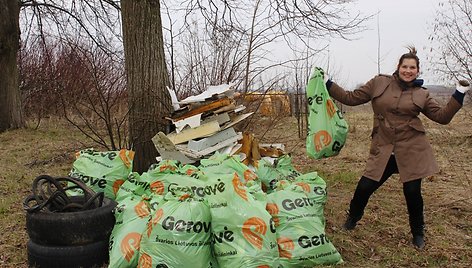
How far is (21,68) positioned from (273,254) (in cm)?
1461

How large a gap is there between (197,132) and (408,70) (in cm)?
211

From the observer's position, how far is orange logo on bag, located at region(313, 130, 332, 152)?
4.38 m

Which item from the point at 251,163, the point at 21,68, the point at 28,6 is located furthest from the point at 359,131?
the point at 21,68

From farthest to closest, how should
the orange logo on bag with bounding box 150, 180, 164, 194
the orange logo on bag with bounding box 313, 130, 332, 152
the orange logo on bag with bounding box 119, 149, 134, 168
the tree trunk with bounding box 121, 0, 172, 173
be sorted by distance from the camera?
1. the tree trunk with bounding box 121, 0, 172, 173
2. the orange logo on bag with bounding box 119, 149, 134, 168
3. the orange logo on bag with bounding box 313, 130, 332, 152
4. the orange logo on bag with bounding box 150, 180, 164, 194

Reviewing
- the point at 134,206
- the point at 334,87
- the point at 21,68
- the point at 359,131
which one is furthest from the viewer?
the point at 21,68

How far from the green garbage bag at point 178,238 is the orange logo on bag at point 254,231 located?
28 centimetres

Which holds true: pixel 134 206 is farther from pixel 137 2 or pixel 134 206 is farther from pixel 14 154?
pixel 14 154

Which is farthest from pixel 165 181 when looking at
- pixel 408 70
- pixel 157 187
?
pixel 408 70

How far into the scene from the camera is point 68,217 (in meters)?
3.36

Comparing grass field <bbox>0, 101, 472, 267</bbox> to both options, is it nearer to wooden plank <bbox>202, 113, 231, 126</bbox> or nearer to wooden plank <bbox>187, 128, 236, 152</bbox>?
wooden plank <bbox>187, 128, 236, 152</bbox>

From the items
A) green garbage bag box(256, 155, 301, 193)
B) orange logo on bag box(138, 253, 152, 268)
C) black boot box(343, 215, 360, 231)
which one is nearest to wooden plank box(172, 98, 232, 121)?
green garbage bag box(256, 155, 301, 193)

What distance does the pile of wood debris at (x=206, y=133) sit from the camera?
467 centimetres

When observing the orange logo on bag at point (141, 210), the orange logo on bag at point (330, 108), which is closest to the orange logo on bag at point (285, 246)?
the orange logo on bag at point (141, 210)

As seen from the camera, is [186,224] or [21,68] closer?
[186,224]
